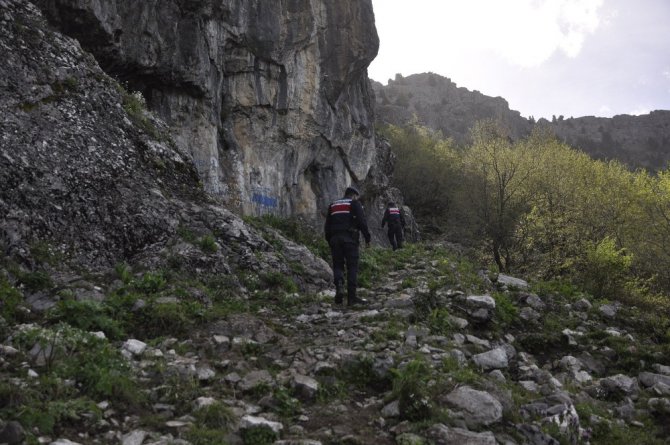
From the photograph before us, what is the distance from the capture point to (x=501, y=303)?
10297mm

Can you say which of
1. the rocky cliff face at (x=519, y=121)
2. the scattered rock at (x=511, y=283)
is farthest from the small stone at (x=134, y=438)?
the rocky cliff face at (x=519, y=121)

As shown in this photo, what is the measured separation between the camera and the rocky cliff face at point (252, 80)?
50.1 feet

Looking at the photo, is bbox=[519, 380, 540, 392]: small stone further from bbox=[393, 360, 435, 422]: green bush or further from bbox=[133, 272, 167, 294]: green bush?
bbox=[133, 272, 167, 294]: green bush

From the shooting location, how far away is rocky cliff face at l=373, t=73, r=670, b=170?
98188 mm

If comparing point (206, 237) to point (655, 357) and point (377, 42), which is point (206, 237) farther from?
point (377, 42)

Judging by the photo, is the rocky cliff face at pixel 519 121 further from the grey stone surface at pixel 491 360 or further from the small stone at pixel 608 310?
the grey stone surface at pixel 491 360

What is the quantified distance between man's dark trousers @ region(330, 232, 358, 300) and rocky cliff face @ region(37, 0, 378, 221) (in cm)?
878

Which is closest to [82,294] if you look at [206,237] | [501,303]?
[206,237]

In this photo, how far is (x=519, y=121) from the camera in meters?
107

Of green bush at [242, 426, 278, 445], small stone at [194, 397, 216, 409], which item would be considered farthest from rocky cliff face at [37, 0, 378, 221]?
green bush at [242, 426, 278, 445]

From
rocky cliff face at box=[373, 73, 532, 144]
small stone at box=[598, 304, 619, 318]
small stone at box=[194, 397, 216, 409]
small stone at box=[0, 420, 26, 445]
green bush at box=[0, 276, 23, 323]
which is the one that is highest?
rocky cliff face at box=[373, 73, 532, 144]

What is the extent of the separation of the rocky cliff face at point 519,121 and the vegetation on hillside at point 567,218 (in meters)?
68.2

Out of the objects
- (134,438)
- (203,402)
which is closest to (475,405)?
(203,402)

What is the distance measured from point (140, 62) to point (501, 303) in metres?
12.4
